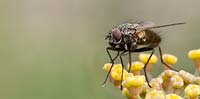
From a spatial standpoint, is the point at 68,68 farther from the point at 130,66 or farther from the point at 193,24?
the point at 193,24

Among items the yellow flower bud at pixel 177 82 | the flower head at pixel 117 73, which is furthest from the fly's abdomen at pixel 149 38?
the yellow flower bud at pixel 177 82

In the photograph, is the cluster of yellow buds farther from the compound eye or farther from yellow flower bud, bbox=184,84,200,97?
the compound eye

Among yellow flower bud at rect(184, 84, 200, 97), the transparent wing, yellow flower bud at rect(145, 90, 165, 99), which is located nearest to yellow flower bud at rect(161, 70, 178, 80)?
yellow flower bud at rect(184, 84, 200, 97)

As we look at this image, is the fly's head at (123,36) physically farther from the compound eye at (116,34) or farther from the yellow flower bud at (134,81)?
the yellow flower bud at (134,81)

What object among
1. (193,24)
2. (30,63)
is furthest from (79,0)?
(30,63)

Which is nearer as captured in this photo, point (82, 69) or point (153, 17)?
point (82, 69)
